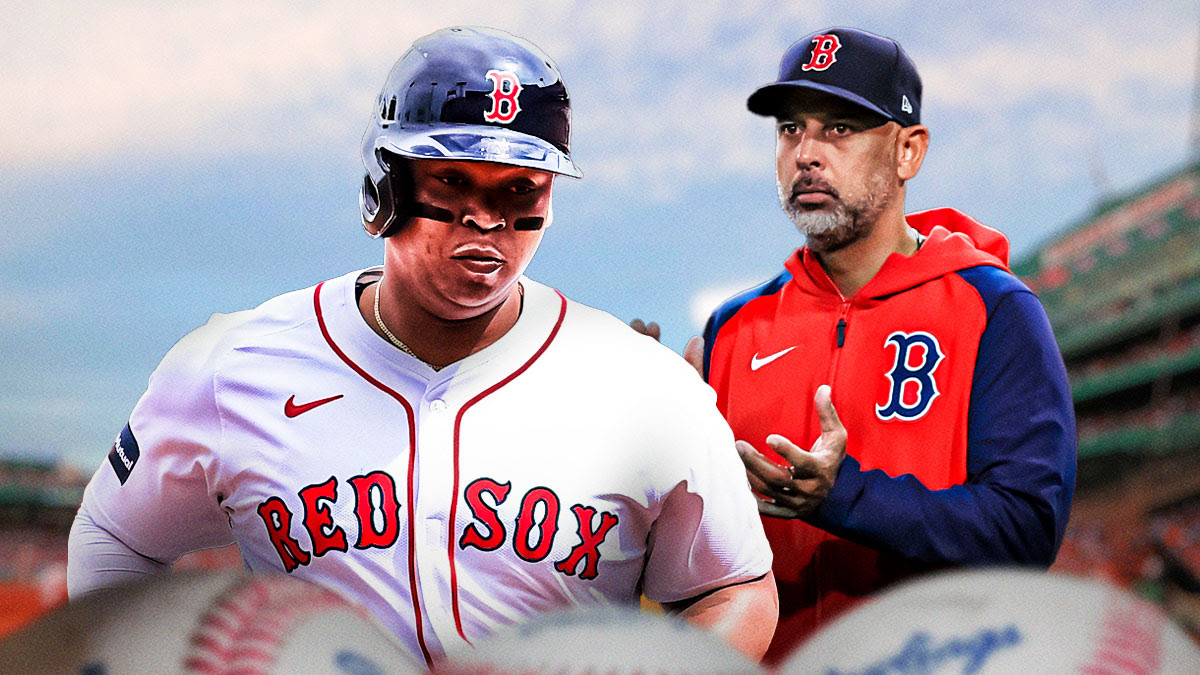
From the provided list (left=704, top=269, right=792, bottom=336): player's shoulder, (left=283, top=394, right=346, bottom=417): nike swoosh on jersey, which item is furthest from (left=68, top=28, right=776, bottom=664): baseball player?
(left=704, top=269, right=792, bottom=336): player's shoulder

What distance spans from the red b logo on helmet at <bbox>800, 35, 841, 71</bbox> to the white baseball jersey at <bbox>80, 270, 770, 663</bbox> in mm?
637

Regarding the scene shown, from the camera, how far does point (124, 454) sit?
1438 mm

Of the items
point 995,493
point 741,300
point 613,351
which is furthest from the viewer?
point 741,300

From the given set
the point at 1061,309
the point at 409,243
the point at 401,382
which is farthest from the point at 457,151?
the point at 1061,309

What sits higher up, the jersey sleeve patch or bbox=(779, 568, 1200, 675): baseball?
bbox=(779, 568, 1200, 675): baseball

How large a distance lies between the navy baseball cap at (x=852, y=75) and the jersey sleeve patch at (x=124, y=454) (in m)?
1.13

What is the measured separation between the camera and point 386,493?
1.30 m

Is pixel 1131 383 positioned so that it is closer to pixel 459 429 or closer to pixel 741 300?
pixel 741 300

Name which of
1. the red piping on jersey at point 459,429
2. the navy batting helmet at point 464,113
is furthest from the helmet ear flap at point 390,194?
the red piping on jersey at point 459,429

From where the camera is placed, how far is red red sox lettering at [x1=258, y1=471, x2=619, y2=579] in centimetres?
129

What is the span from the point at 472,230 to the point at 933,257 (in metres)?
0.88

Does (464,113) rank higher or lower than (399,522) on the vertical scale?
higher

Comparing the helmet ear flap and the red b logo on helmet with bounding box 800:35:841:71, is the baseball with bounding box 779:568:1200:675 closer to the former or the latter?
the helmet ear flap

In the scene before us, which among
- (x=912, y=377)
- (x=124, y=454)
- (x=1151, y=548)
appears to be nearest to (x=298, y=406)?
(x=124, y=454)
